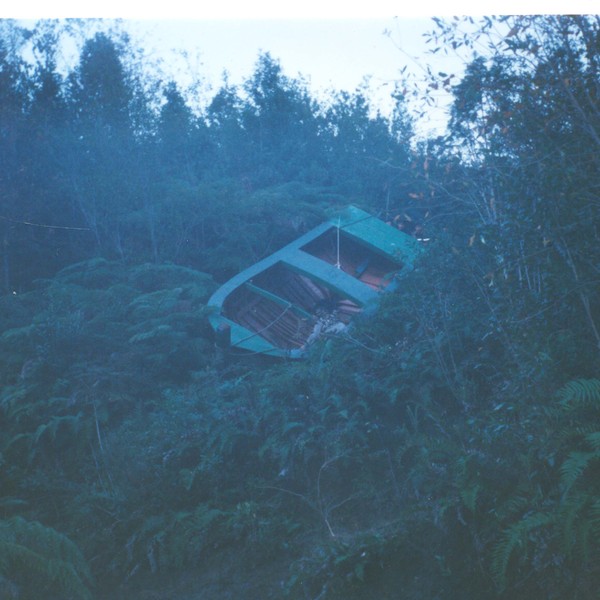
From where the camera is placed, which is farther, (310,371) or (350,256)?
(350,256)

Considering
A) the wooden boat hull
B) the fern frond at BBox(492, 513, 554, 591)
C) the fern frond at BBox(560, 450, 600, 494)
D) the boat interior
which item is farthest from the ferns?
the boat interior

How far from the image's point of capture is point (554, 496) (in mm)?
3938

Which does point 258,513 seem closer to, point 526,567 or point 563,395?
point 526,567

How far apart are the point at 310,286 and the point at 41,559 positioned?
4684 millimetres

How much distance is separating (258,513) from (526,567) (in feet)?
6.17

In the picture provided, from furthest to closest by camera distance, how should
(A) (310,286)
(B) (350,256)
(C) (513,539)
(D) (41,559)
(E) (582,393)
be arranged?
(B) (350,256), (A) (310,286), (D) (41,559), (E) (582,393), (C) (513,539)

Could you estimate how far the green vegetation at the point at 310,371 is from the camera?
13.5 ft

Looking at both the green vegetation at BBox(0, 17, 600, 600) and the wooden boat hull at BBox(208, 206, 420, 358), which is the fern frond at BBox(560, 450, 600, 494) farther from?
the wooden boat hull at BBox(208, 206, 420, 358)

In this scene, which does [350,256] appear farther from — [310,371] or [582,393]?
[582,393]

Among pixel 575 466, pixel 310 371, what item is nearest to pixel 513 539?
pixel 575 466

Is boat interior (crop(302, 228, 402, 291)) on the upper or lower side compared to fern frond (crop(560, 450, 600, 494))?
upper

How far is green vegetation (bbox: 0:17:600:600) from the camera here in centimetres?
413

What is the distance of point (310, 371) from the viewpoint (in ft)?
19.8

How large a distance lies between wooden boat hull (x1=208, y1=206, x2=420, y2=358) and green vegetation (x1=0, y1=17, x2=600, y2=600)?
0.22 metres
